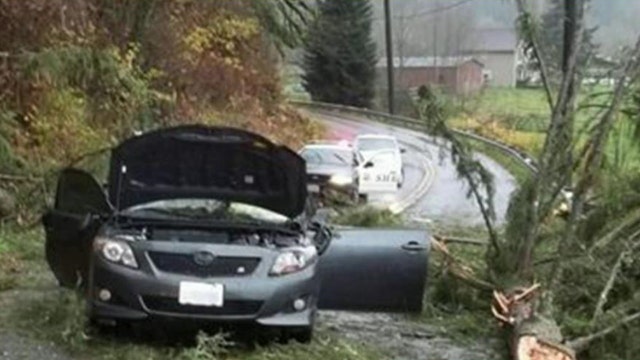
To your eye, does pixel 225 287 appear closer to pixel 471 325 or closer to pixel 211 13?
pixel 471 325

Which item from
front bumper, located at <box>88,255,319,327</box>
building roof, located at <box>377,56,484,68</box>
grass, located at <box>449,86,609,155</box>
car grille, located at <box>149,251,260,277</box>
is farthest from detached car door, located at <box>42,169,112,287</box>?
building roof, located at <box>377,56,484,68</box>

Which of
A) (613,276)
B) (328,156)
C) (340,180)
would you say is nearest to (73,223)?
(613,276)

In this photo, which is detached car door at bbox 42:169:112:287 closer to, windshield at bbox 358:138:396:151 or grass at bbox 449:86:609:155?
grass at bbox 449:86:609:155

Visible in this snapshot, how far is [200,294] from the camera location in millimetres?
7469

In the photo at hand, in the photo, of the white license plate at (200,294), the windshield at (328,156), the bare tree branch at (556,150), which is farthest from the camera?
the windshield at (328,156)

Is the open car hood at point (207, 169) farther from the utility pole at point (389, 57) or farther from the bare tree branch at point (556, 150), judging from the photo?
the utility pole at point (389, 57)

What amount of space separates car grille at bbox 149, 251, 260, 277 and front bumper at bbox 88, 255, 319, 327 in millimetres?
45

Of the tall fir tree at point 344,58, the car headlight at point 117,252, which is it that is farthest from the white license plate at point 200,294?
the tall fir tree at point 344,58

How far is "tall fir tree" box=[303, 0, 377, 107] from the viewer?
56.5m

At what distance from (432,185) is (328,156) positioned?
598 cm

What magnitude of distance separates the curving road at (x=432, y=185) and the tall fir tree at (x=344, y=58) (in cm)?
866

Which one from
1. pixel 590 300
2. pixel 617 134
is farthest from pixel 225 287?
pixel 617 134

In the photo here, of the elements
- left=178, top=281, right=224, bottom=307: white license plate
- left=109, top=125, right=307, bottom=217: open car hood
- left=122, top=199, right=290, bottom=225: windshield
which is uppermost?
left=109, top=125, right=307, bottom=217: open car hood

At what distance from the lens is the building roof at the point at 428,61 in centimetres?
5409
